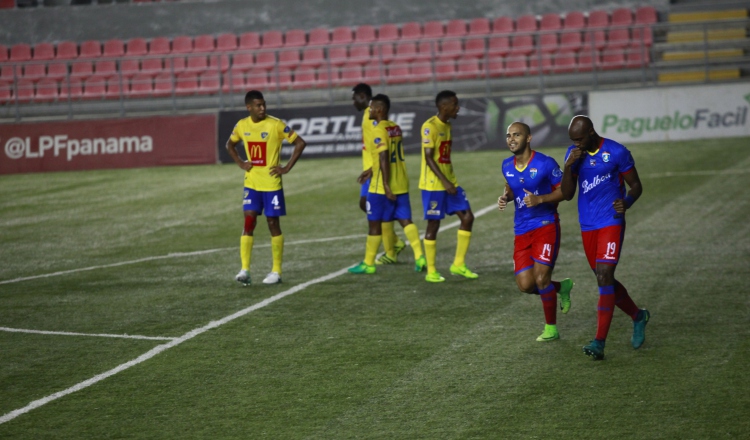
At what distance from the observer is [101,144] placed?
987 inches

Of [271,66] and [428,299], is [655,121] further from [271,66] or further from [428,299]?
[428,299]

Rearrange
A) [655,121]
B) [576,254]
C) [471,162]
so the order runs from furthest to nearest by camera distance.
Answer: [655,121] → [471,162] → [576,254]

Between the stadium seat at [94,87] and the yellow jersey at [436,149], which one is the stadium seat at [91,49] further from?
the yellow jersey at [436,149]

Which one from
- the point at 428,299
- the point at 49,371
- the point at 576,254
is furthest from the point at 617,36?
the point at 49,371

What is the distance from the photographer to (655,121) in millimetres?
24219

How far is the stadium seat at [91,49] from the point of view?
31.3 metres

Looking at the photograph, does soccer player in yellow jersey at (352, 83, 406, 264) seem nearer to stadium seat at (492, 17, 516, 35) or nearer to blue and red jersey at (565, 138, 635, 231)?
blue and red jersey at (565, 138, 635, 231)

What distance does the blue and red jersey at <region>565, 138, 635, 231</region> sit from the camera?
25.7 ft

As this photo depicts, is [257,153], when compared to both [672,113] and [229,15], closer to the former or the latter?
[672,113]

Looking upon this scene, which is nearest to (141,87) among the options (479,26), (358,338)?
(479,26)

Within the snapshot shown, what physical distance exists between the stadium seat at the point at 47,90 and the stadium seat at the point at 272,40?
6.27m

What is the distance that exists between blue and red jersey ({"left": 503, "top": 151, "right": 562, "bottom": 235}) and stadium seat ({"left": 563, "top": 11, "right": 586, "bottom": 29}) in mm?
21163

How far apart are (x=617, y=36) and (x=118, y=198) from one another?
15323 mm

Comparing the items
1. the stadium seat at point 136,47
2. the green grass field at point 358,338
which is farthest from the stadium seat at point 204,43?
the green grass field at point 358,338
